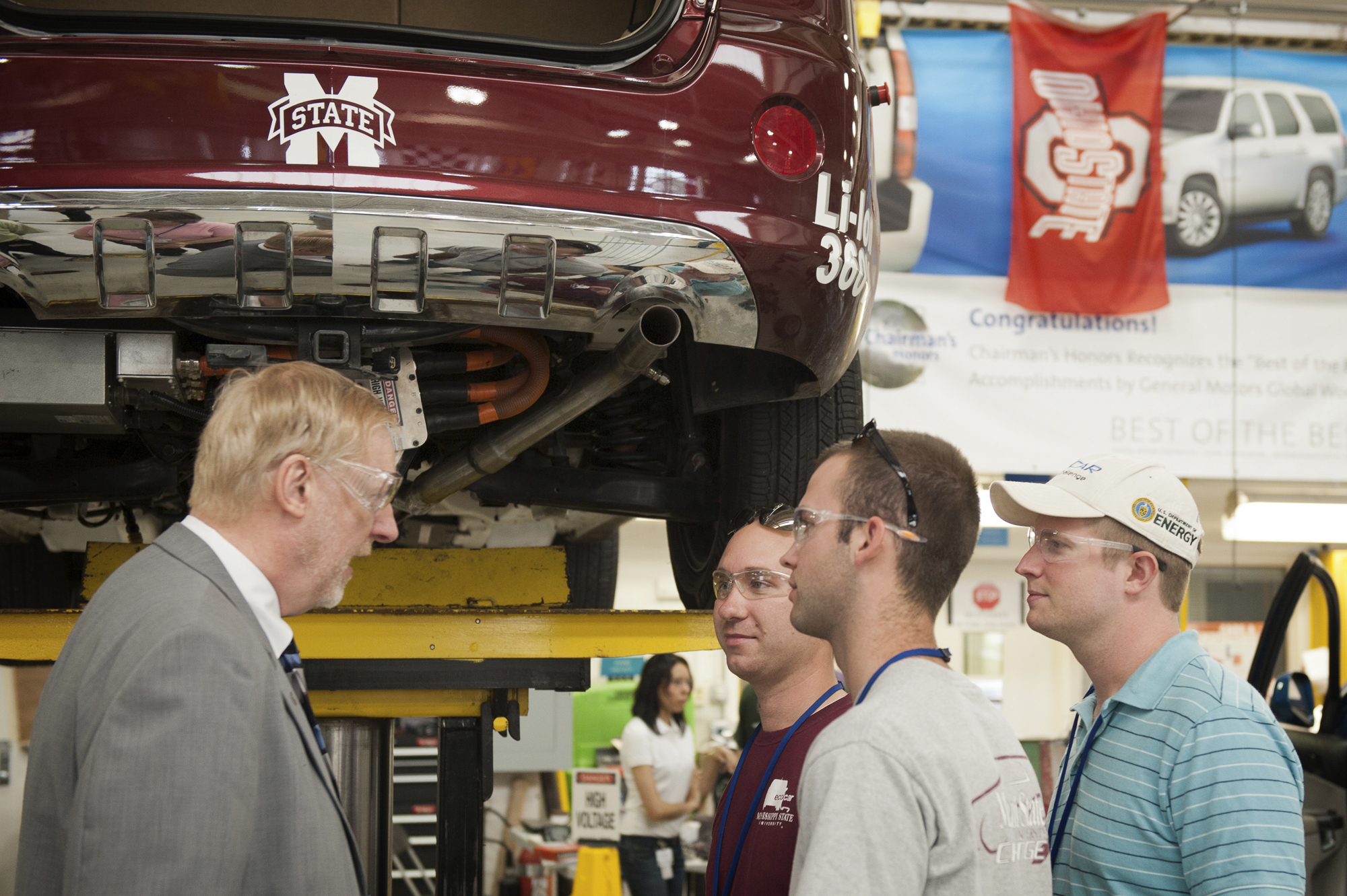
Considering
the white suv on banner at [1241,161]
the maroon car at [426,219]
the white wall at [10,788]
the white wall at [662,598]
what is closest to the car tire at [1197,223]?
the white suv on banner at [1241,161]

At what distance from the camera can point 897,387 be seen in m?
6.08

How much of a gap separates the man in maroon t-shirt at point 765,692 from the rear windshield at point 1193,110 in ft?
16.2

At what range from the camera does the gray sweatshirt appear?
117 centimetres

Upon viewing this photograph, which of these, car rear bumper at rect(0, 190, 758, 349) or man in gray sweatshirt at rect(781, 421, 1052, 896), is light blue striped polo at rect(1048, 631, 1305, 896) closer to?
man in gray sweatshirt at rect(781, 421, 1052, 896)

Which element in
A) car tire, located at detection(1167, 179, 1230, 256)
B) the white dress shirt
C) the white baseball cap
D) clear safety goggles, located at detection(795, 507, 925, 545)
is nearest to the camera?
the white dress shirt

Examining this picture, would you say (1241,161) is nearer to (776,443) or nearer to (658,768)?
(658,768)

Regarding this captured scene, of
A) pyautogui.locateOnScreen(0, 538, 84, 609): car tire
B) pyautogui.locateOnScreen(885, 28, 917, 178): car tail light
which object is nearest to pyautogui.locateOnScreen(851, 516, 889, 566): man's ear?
pyautogui.locateOnScreen(0, 538, 84, 609): car tire

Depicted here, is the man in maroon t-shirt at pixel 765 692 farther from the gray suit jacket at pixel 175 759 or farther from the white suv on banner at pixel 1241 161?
the white suv on banner at pixel 1241 161

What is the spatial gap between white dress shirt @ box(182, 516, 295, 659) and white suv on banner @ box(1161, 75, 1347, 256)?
5.84 meters

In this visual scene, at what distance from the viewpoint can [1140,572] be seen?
1784mm

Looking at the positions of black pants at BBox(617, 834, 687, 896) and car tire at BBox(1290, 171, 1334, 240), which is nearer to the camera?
black pants at BBox(617, 834, 687, 896)

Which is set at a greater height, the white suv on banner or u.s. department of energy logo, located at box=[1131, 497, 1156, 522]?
the white suv on banner

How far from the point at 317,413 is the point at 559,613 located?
38.7 inches

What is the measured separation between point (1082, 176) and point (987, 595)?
5.55 meters
